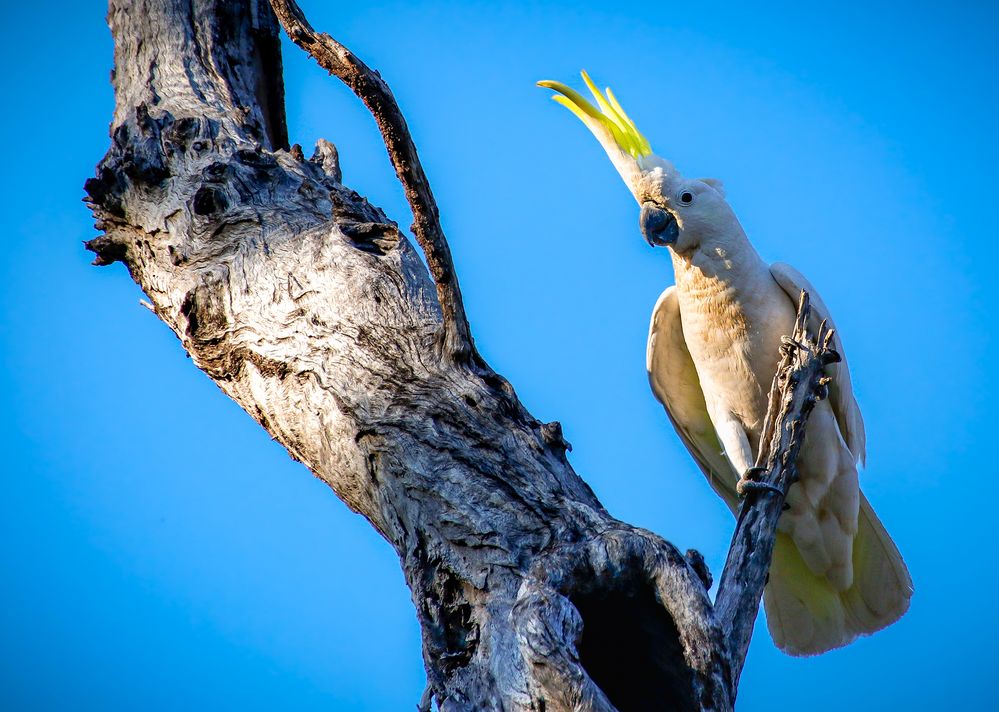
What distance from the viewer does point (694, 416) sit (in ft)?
13.8

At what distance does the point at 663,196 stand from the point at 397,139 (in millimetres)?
1995

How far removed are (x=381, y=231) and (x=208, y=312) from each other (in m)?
0.49

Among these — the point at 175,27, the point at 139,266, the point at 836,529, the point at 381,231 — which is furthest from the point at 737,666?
the point at 175,27

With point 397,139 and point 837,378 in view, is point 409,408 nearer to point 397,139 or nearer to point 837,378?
point 397,139

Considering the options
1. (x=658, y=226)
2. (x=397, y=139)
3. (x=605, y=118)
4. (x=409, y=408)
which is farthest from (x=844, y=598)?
(x=397, y=139)

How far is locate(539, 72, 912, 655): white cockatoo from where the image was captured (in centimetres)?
361

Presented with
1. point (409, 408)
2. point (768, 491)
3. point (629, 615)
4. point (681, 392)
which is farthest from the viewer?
A: point (681, 392)

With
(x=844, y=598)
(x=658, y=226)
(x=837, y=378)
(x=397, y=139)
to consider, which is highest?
(x=658, y=226)

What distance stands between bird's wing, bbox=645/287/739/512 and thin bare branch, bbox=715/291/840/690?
1259 mm

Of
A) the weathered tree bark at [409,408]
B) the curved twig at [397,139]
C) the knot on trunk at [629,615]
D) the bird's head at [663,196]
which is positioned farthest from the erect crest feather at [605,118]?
the knot on trunk at [629,615]

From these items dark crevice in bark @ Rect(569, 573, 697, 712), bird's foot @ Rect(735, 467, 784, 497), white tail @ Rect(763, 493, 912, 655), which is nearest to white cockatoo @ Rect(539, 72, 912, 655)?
white tail @ Rect(763, 493, 912, 655)

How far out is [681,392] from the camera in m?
4.20

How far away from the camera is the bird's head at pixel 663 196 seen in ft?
12.0

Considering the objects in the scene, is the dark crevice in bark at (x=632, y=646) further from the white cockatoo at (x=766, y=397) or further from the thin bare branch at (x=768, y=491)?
the white cockatoo at (x=766, y=397)
